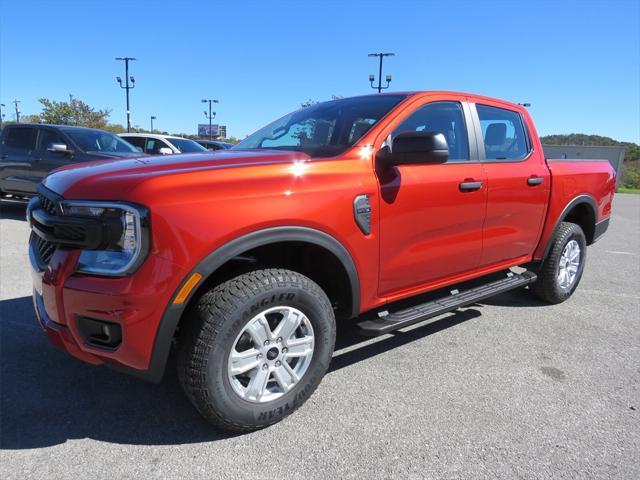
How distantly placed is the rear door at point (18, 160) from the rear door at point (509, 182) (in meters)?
7.68

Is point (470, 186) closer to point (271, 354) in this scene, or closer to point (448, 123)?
point (448, 123)

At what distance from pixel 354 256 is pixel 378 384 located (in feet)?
2.86

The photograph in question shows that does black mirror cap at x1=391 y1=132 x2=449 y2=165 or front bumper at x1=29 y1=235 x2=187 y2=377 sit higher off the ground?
black mirror cap at x1=391 y1=132 x2=449 y2=165

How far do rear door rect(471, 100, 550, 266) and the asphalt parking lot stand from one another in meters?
0.77

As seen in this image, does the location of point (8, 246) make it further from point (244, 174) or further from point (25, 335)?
point (244, 174)

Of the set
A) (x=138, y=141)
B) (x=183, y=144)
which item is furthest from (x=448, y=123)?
(x=138, y=141)

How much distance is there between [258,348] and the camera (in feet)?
7.46

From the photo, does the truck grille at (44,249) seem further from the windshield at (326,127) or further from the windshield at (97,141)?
the windshield at (97,141)

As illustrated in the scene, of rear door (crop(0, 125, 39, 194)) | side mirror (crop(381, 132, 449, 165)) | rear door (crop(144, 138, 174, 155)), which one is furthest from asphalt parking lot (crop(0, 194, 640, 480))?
rear door (crop(144, 138, 174, 155))

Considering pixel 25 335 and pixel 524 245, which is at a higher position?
pixel 524 245

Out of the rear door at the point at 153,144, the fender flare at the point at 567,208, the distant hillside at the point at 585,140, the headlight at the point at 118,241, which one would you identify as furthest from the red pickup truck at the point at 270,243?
the distant hillside at the point at 585,140

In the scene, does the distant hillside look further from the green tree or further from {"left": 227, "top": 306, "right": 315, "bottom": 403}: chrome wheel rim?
{"left": 227, "top": 306, "right": 315, "bottom": 403}: chrome wheel rim

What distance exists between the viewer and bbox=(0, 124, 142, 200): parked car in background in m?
7.66

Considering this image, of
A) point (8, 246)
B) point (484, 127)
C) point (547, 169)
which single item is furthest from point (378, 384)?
point (8, 246)
